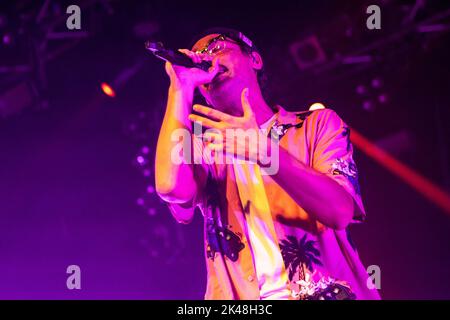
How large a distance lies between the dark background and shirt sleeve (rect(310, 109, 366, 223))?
2.04 metres

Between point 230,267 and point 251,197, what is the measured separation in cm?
23

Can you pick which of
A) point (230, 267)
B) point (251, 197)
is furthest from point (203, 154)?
point (230, 267)

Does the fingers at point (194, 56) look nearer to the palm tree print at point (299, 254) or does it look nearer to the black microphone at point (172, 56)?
the black microphone at point (172, 56)

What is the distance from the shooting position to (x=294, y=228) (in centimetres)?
154

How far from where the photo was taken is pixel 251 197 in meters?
1.65

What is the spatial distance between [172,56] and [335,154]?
0.60 m

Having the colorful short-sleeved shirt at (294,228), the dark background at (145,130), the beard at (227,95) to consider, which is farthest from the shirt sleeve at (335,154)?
the dark background at (145,130)

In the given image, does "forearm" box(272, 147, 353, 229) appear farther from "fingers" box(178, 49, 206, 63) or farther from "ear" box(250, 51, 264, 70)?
"ear" box(250, 51, 264, 70)

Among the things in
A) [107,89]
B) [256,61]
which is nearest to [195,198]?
[256,61]

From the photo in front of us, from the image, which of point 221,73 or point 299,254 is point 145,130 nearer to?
point 221,73

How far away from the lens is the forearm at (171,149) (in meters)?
1.60

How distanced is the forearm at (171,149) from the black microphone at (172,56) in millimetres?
97

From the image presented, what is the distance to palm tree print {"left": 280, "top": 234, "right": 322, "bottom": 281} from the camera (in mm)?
1477

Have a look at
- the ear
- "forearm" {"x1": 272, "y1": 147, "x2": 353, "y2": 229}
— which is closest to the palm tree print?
"forearm" {"x1": 272, "y1": 147, "x2": 353, "y2": 229}
